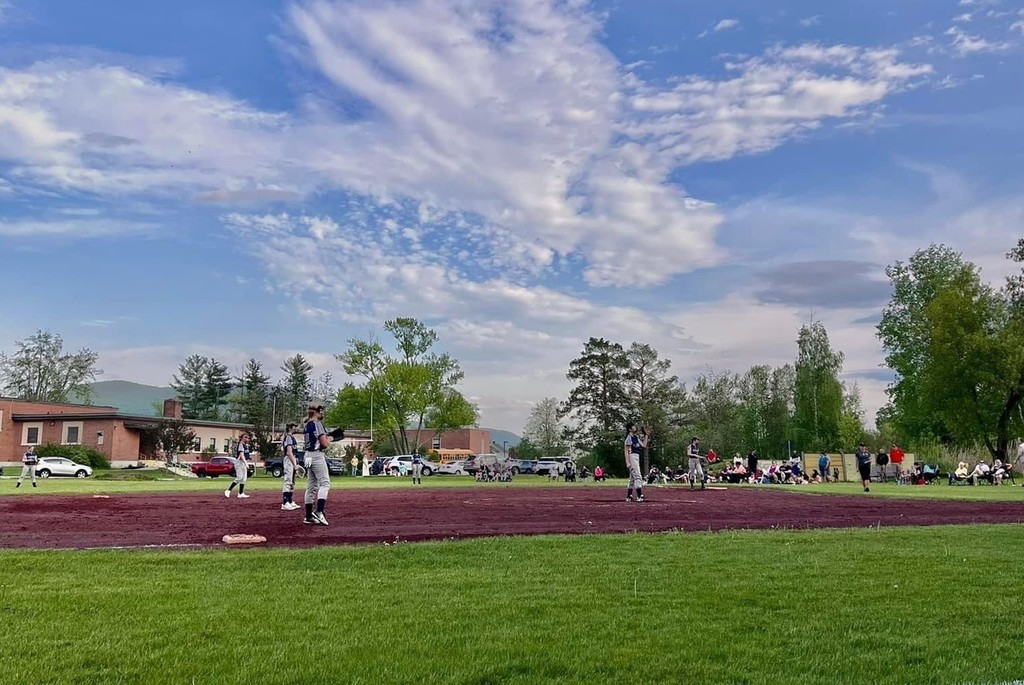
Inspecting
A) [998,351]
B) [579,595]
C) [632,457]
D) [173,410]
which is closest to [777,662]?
[579,595]

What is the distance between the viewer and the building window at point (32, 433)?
74188mm

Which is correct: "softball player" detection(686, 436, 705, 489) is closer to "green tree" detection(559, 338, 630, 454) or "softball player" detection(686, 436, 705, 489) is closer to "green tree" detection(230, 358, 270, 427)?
"green tree" detection(559, 338, 630, 454)

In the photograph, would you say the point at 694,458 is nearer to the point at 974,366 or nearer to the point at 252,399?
the point at 974,366

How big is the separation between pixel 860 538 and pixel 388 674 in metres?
8.78

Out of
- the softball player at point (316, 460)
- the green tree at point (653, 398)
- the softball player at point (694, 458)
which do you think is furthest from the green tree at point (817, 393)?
the softball player at point (316, 460)

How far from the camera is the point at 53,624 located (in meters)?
6.07

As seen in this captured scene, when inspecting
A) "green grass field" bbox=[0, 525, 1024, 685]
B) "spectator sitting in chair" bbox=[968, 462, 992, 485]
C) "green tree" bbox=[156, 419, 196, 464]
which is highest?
"green tree" bbox=[156, 419, 196, 464]

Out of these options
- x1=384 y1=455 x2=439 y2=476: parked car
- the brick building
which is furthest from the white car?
x1=384 y1=455 x2=439 y2=476: parked car

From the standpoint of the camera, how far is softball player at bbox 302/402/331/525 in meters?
14.1

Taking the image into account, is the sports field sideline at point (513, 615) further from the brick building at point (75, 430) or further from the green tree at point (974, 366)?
the brick building at point (75, 430)

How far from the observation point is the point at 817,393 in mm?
83938

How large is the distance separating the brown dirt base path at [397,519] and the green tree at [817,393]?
6365cm

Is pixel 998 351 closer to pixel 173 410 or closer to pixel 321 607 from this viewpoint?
pixel 321 607

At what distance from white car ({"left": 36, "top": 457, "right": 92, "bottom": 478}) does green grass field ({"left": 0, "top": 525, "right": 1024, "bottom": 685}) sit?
4971 cm
